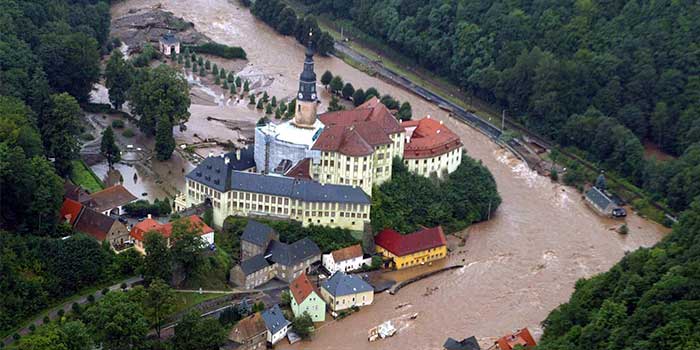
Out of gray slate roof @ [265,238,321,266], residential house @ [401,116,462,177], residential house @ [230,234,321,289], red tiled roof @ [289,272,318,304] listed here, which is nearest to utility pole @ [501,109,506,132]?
residential house @ [401,116,462,177]

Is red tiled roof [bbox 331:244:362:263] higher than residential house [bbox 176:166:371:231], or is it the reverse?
residential house [bbox 176:166:371:231]

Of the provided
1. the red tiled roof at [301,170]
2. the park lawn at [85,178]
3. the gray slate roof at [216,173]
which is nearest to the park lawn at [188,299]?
the gray slate roof at [216,173]

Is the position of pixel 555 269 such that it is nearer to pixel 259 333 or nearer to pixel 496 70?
pixel 259 333

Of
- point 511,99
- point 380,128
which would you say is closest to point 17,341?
point 380,128

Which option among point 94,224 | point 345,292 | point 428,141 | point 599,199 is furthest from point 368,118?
point 94,224

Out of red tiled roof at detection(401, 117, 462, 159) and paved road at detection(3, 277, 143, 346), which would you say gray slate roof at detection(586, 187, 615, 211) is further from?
paved road at detection(3, 277, 143, 346)
